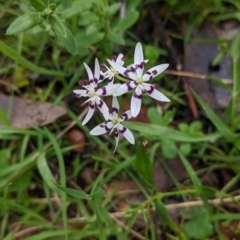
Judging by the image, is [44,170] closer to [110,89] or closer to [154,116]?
[154,116]

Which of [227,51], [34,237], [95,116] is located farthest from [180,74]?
[34,237]

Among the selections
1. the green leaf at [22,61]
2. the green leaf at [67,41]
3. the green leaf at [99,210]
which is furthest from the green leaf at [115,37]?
the green leaf at [99,210]

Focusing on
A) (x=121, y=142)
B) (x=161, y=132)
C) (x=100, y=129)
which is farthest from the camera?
(x=121, y=142)

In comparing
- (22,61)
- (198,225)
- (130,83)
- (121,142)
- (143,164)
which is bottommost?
(198,225)

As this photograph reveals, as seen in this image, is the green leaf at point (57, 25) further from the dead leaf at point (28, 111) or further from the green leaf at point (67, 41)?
the dead leaf at point (28, 111)

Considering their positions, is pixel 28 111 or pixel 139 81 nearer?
pixel 139 81

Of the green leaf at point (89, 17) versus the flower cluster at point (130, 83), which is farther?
the green leaf at point (89, 17)

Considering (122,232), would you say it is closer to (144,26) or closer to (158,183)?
(158,183)

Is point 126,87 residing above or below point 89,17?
below

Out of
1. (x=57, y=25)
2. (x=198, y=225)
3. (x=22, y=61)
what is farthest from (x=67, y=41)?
(x=198, y=225)
